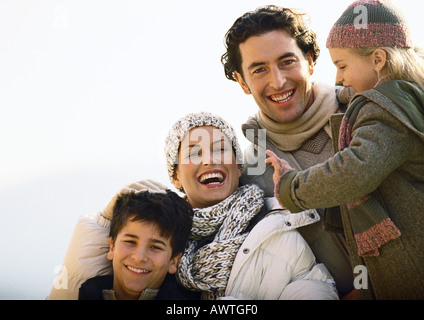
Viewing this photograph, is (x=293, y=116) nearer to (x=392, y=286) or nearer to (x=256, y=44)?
(x=256, y=44)

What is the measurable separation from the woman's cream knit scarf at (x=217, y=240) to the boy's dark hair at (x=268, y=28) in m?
1.13

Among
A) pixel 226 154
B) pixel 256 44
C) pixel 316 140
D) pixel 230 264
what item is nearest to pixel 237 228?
pixel 230 264

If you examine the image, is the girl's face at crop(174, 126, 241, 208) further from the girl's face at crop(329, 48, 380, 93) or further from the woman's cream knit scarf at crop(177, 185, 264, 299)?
the girl's face at crop(329, 48, 380, 93)

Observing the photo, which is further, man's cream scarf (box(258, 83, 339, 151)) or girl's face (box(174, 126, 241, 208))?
man's cream scarf (box(258, 83, 339, 151))

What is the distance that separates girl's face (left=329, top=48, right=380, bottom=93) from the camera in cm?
253

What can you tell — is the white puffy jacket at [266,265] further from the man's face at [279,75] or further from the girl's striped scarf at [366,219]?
the man's face at [279,75]

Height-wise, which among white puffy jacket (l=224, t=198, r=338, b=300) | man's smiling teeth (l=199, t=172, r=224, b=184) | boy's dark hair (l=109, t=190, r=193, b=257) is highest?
man's smiling teeth (l=199, t=172, r=224, b=184)

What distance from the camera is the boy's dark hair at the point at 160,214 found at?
2.89 m

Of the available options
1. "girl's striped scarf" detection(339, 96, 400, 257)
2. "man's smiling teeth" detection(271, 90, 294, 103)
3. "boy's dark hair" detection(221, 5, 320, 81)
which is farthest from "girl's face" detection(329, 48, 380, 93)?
"boy's dark hair" detection(221, 5, 320, 81)

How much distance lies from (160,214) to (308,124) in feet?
4.02

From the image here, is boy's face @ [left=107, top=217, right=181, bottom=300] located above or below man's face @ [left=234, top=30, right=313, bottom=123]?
below

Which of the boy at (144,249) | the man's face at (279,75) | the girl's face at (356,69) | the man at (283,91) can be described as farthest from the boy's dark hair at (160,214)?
the girl's face at (356,69)

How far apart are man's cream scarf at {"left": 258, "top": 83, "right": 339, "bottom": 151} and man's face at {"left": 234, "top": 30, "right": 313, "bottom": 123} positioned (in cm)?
6

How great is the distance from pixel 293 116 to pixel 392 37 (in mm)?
1049
